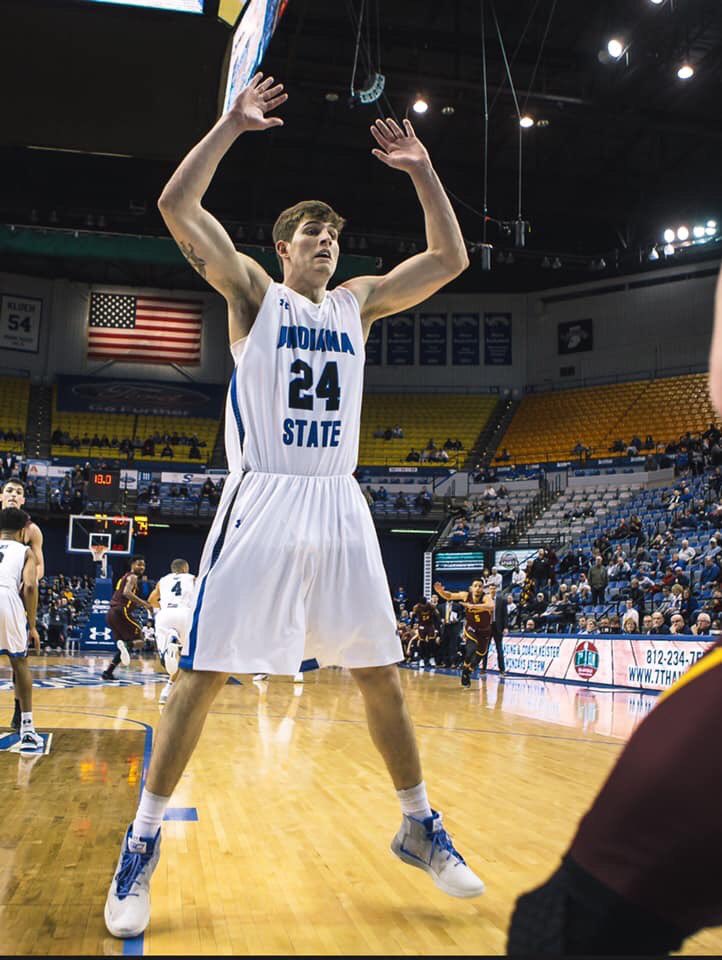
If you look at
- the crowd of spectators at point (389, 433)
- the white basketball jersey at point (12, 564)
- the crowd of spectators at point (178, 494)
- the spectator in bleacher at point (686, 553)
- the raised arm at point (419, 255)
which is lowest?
the white basketball jersey at point (12, 564)

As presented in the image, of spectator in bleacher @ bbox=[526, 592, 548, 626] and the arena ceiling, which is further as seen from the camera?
spectator in bleacher @ bbox=[526, 592, 548, 626]

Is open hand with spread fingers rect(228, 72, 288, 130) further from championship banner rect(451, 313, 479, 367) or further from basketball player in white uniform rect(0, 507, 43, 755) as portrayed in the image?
championship banner rect(451, 313, 479, 367)

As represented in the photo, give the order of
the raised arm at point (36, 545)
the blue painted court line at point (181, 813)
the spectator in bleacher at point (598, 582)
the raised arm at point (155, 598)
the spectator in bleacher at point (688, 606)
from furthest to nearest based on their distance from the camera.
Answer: the spectator in bleacher at point (598, 582) < the spectator in bleacher at point (688, 606) < the raised arm at point (155, 598) < the raised arm at point (36, 545) < the blue painted court line at point (181, 813)

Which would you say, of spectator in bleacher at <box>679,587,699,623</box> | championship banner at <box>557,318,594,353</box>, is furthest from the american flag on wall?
spectator in bleacher at <box>679,587,699,623</box>

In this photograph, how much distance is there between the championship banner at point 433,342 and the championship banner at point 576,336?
15.4 feet

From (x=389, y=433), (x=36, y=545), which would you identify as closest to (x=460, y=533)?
(x=389, y=433)

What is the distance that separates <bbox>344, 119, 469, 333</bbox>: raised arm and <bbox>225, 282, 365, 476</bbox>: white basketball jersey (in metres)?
0.30

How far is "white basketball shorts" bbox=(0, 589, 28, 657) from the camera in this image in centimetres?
621

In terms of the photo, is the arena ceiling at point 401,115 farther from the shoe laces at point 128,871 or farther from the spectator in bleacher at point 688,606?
the spectator in bleacher at point 688,606

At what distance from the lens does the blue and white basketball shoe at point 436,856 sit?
111 inches

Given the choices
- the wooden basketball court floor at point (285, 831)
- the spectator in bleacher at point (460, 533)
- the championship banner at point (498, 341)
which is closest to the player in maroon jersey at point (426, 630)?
the spectator in bleacher at point (460, 533)

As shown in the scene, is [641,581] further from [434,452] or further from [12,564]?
[434,452]

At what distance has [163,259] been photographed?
30188 mm

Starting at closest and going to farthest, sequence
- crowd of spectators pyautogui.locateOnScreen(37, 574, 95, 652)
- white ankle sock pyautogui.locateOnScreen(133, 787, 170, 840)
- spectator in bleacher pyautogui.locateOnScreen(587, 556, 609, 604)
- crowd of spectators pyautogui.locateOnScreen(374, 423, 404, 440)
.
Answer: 1. white ankle sock pyautogui.locateOnScreen(133, 787, 170, 840)
2. spectator in bleacher pyautogui.locateOnScreen(587, 556, 609, 604)
3. crowd of spectators pyautogui.locateOnScreen(37, 574, 95, 652)
4. crowd of spectators pyautogui.locateOnScreen(374, 423, 404, 440)
